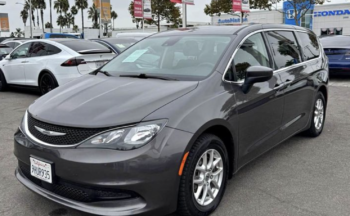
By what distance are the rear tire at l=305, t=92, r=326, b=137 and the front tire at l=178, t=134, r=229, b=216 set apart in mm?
2462

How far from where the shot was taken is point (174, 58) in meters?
3.74

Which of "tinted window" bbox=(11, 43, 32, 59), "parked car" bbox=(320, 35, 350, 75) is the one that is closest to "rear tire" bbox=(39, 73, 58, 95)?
"tinted window" bbox=(11, 43, 32, 59)

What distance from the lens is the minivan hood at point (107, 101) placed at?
2.66m

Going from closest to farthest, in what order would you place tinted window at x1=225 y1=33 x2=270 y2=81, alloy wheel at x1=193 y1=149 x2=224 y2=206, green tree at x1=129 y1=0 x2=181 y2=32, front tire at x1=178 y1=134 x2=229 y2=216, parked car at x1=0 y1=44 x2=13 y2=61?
front tire at x1=178 y1=134 x2=229 y2=216 < alloy wheel at x1=193 y1=149 x2=224 y2=206 < tinted window at x1=225 y1=33 x2=270 y2=81 < parked car at x1=0 y1=44 x2=13 y2=61 < green tree at x1=129 y1=0 x2=181 y2=32

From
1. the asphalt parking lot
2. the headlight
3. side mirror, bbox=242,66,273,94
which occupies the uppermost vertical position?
side mirror, bbox=242,66,273,94

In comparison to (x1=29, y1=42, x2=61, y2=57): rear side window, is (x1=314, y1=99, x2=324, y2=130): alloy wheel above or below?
below

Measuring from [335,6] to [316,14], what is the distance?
2147 millimetres

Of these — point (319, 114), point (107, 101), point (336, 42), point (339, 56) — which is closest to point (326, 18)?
point (336, 42)

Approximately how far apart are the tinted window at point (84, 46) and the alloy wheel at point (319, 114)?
4.75 m

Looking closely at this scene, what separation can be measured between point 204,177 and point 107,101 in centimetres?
100

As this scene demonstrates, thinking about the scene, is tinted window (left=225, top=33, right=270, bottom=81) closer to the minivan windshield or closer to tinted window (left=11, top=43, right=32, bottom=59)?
the minivan windshield

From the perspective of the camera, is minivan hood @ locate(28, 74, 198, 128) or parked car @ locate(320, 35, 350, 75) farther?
parked car @ locate(320, 35, 350, 75)

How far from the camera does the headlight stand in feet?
8.27

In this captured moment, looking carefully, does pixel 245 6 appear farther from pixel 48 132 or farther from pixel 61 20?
pixel 61 20
